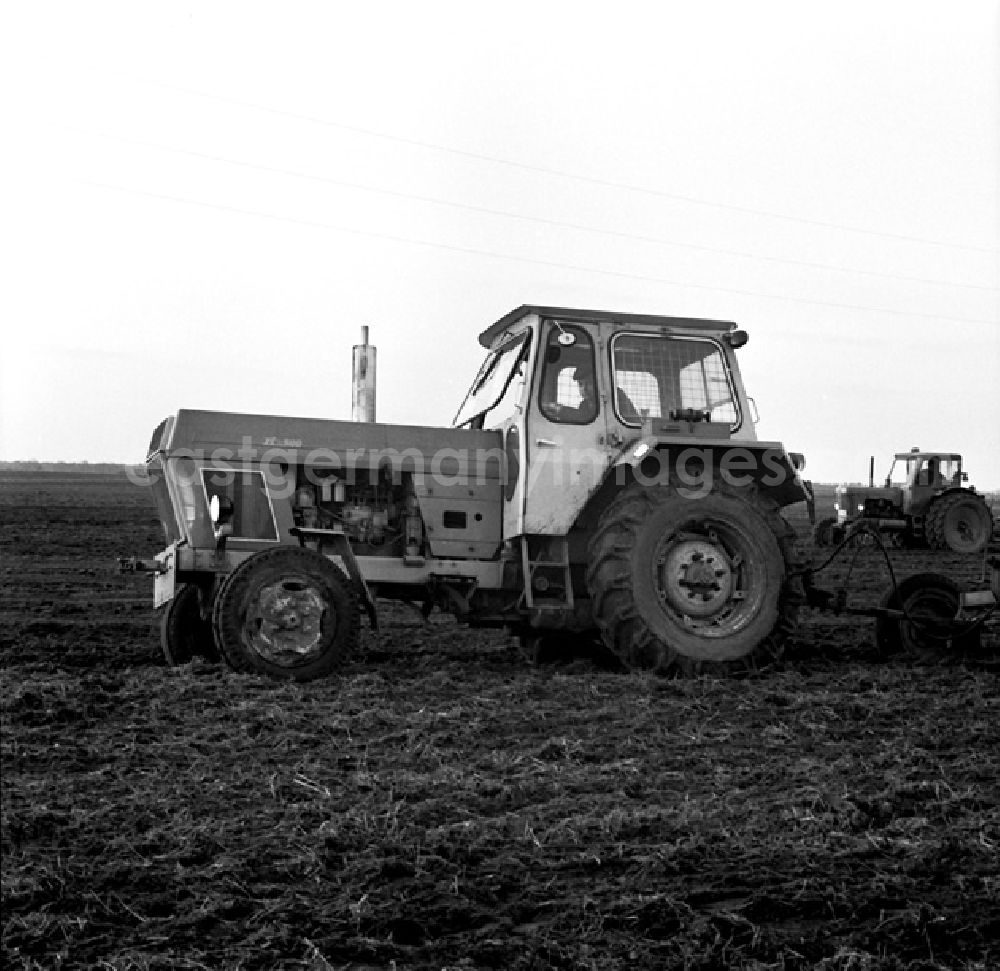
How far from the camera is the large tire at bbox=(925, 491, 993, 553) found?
73.2 ft

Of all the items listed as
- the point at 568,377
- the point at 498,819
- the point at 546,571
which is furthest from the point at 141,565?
the point at 498,819

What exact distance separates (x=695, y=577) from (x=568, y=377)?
1537 mm

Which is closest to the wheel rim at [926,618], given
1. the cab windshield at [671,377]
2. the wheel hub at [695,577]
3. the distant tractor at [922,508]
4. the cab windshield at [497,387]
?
the wheel hub at [695,577]

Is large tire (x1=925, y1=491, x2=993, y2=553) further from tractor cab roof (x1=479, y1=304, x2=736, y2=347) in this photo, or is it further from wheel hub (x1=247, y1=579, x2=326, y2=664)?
wheel hub (x1=247, y1=579, x2=326, y2=664)

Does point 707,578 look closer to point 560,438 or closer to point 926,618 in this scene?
point 560,438

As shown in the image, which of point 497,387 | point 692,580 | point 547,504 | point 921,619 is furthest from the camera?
point 921,619

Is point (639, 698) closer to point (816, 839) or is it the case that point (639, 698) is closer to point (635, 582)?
point (635, 582)

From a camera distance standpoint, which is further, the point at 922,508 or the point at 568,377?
the point at 922,508

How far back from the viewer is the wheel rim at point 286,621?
7.30m

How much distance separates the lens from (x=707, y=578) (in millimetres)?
8000

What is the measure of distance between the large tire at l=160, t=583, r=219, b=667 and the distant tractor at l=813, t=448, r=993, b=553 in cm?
1598

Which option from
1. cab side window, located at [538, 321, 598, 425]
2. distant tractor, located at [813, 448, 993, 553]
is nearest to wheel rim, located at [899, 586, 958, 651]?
cab side window, located at [538, 321, 598, 425]

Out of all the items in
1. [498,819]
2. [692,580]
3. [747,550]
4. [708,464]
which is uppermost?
[708,464]

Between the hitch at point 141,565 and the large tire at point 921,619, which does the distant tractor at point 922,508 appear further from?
the hitch at point 141,565
